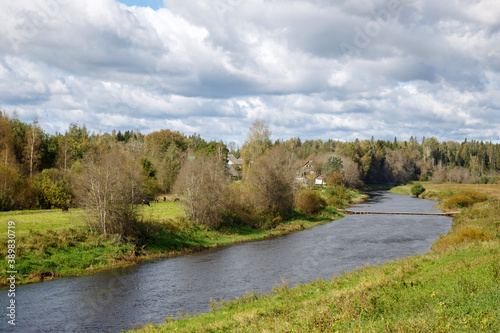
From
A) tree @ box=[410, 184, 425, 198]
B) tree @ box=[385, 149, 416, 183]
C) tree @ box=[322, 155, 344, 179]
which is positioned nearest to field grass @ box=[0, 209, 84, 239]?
tree @ box=[322, 155, 344, 179]

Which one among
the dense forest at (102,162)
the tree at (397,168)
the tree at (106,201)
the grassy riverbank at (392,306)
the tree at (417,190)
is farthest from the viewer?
the tree at (397,168)

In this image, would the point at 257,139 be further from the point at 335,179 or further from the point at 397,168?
the point at 397,168

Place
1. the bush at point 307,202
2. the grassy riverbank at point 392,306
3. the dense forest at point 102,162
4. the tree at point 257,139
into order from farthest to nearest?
1. the tree at point 257,139
2. the bush at point 307,202
3. the dense forest at point 102,162
4. the grassy riverbank at point 392,306

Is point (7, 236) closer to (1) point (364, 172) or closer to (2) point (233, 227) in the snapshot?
(2) point (233, 227)

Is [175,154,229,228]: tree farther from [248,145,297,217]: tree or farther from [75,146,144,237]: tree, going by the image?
[75,146,144,237]: tree

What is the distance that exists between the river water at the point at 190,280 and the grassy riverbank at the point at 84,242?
1.69 metres

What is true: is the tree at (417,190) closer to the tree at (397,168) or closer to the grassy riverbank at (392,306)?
the tree at (397,168)

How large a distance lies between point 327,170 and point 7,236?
3936 inches

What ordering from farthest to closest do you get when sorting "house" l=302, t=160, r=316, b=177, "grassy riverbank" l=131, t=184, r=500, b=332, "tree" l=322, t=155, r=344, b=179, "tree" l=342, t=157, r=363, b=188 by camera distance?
"house" l=302, t=160, r=316, b=177 → "tree" l=342, t=157, r=363, b=188 → "tree" l=322, t=155, r=344, b=179 → "grassy riverbank" l=131, t=184, r=500, b=332

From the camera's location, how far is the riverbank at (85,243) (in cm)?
2958

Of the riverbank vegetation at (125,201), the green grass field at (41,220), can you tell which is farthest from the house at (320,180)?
the green grass field at (41,220)

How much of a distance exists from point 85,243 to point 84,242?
12.8 inches

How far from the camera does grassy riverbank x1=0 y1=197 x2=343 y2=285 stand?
29.6 meters

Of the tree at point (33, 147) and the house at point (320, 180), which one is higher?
the tree at point (33, 147)
